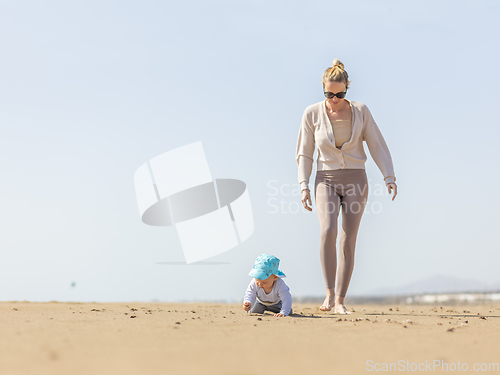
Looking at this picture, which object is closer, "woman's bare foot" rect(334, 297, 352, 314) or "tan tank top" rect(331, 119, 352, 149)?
"woman's bare foot" rect(334, 297, 352, 314)

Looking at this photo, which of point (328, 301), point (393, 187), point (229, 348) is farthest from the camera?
point (393, 187)

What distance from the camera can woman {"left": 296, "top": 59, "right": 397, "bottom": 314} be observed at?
586 cm

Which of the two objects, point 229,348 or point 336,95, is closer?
point 229,348

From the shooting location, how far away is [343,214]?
601cm

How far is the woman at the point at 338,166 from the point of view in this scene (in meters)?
5.86

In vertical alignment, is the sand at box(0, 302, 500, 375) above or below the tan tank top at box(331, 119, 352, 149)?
below

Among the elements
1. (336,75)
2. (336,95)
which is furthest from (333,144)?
(336,75)

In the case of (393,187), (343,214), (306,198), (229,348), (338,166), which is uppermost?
(338,166)

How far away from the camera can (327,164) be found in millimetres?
6008

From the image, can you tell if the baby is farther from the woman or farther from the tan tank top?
the tan tank top

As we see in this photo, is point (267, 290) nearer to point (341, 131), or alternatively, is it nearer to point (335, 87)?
point (341, 131)

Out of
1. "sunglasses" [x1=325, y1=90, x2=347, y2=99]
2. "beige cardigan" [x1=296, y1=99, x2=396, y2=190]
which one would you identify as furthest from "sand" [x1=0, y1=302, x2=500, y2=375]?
"sunglasses" [x1=325, y1=90, x2=347, y2=99]

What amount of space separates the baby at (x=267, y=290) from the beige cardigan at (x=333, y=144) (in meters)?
1.14

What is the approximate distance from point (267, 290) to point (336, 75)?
2.59 m
